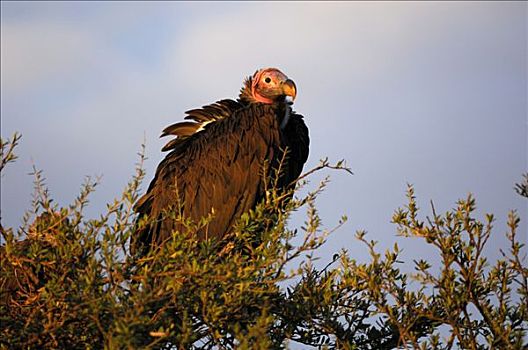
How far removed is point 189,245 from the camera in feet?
15.6

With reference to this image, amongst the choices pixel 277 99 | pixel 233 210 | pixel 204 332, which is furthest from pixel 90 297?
pixel 277 99

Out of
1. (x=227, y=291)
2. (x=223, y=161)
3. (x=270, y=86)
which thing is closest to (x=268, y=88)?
(x=270, y=86)

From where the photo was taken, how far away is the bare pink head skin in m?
9.23

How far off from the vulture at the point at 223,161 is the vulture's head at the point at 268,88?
0.32 metres

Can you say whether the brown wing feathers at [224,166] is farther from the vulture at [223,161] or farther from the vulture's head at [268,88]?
the vulture's head at [268,88]

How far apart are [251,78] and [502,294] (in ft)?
16.1

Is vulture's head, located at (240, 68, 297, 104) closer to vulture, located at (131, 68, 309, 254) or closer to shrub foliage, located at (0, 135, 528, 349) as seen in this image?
vulture, located at (131, 68, 309, 254)

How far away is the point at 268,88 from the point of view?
30.8 ft

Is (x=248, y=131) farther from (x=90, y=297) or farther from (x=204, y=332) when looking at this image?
(x=90, y=297)

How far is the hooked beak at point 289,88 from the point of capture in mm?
9073

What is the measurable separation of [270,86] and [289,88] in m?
0.29

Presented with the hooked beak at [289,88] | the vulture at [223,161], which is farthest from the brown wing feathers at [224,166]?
the hooked beak at [289,88]

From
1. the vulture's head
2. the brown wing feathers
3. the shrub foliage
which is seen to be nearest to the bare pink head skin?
the vulture's head

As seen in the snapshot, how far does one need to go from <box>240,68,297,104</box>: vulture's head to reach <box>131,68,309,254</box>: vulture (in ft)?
1.04
